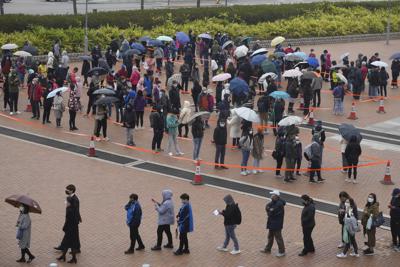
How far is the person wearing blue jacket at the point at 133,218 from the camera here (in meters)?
16.6

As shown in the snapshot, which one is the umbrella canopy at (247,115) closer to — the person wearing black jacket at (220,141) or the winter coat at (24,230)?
the person wearing black jacket at (220,141)

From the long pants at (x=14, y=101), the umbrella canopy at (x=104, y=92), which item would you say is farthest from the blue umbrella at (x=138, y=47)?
the umbrella canopy at (x=104, y=92)

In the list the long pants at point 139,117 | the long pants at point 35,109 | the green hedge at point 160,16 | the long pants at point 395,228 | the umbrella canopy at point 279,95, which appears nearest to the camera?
the long pants at point 395,228

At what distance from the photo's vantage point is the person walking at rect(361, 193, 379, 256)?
17328mm

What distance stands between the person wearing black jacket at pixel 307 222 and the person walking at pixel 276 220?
0.42 m

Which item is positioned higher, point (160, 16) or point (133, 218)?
point (160, 16)

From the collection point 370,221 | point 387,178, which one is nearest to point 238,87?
point 387,178

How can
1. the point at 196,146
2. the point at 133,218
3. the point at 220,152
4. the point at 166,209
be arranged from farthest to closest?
the point at 196,146
the point at 220,152
the point at 166,209
the point at 133,218

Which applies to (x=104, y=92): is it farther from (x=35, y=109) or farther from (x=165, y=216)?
(x=165, y=216)

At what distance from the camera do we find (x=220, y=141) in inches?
895

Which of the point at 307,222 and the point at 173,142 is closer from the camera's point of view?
the point at 307,222

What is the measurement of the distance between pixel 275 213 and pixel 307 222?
71cm

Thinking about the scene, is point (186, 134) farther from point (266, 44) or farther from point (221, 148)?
point (266, 44)

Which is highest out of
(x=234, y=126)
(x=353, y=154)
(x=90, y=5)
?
(x=90, y=5)
